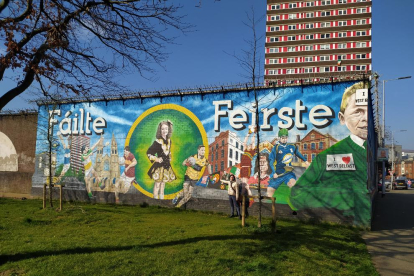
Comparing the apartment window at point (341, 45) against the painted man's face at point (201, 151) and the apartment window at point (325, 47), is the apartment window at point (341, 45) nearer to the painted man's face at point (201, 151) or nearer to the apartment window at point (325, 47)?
the apartment window at point (325, 47)

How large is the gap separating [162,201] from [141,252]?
816 centimetres

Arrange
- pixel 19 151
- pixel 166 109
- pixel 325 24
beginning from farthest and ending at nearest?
pixel 325 24
pixel 19 151
pixel 166 109

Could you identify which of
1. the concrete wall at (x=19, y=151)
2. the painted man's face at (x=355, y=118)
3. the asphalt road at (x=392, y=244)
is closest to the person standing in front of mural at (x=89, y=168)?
the concrete wall at (x=19, y=151)

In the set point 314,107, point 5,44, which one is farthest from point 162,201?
point 5,44

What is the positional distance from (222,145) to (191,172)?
75.7 inches

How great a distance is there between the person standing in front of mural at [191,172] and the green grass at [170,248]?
3631mm

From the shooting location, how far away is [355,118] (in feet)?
39.3

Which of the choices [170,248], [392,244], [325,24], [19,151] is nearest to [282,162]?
[392,244]

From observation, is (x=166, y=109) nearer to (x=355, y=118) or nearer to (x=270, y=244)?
(x=355, y=118)

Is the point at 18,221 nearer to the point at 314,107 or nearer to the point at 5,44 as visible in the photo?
the point at 5,44

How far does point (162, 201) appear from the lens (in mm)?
15141

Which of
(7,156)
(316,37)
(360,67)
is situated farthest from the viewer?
(316,37)

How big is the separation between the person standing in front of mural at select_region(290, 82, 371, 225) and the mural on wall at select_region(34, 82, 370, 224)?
34mm

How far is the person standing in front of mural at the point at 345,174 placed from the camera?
11.7 meters
